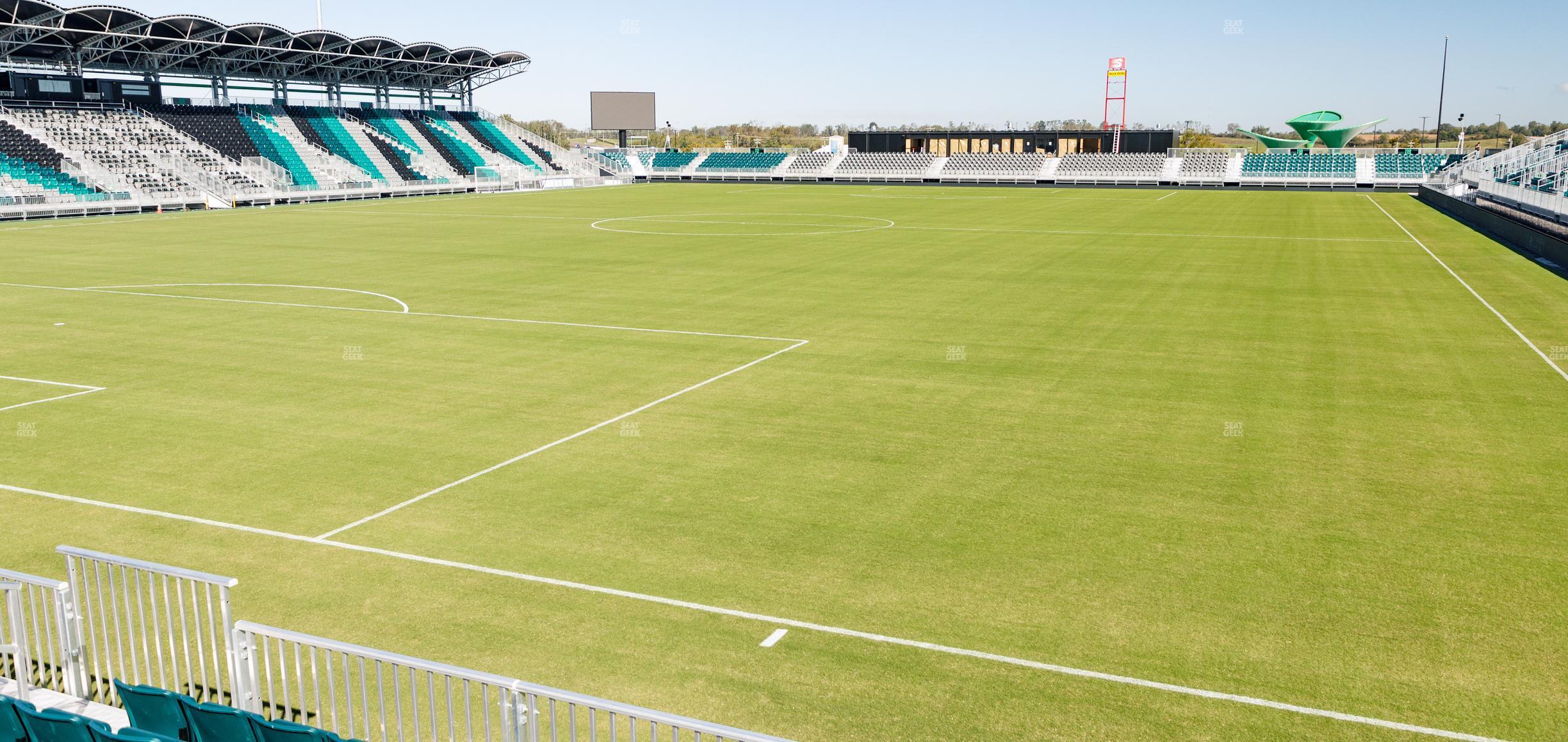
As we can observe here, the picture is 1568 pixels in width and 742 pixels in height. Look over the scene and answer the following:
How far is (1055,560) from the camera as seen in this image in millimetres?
10086

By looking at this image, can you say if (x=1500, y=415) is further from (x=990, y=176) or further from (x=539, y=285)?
(x=990, y=176)

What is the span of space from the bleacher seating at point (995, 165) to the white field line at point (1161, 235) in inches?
1949

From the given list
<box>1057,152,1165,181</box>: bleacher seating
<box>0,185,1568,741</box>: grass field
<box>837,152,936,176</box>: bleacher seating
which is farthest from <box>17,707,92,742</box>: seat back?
<box>837,152,936,176</box>: bleacher seating

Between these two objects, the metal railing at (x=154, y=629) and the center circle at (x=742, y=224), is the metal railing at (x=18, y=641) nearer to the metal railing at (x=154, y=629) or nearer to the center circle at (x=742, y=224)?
the metal railing at (x=154, y=629)

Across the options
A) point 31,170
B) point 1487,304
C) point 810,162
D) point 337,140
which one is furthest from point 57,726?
point 810,162

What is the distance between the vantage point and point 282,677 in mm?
7109

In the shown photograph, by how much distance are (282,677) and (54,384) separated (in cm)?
1302

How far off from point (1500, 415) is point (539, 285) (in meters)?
20.3

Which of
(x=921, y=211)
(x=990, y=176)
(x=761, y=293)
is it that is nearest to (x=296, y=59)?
(x=921, y=211)

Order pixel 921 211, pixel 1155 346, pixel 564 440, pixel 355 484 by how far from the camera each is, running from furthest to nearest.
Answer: pixel 921 211, pixel 1155 346, pixel 564 440, pixel 355 484

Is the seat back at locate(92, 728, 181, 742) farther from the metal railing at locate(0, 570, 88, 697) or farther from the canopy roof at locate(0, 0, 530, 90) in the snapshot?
the canopy roof at locate(0, 0, 530, 90)

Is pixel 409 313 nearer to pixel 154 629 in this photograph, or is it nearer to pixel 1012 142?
pixel 154 629

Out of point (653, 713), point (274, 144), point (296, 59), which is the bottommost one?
point (653, 713)

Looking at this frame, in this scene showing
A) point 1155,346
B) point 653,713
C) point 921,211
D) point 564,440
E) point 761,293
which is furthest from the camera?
point 921,211
